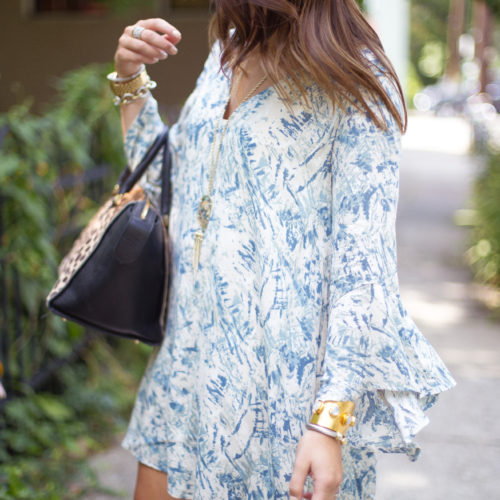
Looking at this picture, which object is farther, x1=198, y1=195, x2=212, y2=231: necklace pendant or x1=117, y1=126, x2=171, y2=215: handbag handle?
x1=117, y1=126, x2=171, y2=215: handbag handle

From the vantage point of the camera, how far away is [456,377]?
4633 mm

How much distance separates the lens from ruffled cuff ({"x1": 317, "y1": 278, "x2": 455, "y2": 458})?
1.37m

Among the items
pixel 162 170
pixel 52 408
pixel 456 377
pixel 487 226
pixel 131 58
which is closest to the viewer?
pixel 131 58

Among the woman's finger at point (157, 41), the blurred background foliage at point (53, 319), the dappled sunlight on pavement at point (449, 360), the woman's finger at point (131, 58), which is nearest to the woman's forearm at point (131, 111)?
the woman's finger at point (131, 58)

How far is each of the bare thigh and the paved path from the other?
1.42 metres

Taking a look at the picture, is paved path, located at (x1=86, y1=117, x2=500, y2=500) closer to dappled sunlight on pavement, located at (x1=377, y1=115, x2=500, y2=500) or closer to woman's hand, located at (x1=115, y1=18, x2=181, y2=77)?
dappled sunlight on pavement, located at (x1=377, y1=115, x2=500, y2=500)

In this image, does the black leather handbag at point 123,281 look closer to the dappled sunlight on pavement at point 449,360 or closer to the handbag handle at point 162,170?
the handbag handle at point 162,170

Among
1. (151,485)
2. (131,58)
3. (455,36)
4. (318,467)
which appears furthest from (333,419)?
(455,36)

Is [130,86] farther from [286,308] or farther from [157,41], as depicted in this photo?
[286,308]

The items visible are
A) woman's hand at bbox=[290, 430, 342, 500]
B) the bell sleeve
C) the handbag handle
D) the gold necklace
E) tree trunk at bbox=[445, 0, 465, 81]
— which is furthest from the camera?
tree trunk at bbox=[445, 0, 465, 81]

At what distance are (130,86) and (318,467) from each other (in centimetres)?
111

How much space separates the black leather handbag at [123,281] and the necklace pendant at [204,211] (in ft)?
0.55

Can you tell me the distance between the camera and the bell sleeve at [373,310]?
4.55 feet

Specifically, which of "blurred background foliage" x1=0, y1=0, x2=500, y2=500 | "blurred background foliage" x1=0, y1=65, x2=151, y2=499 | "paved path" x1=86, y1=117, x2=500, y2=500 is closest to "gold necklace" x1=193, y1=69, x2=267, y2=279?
"blurred background foliage" x1=0, y1=65, x2=151, y2=499
